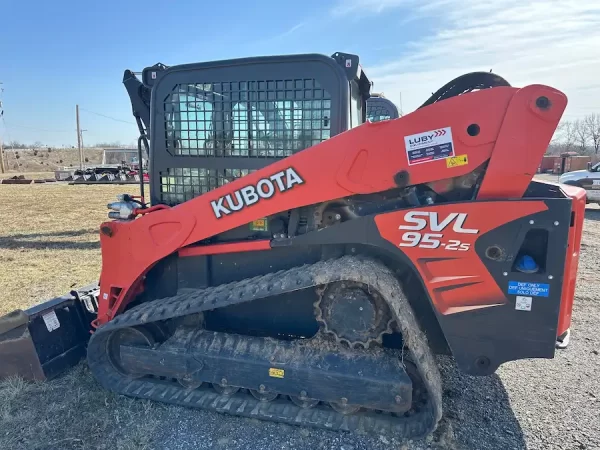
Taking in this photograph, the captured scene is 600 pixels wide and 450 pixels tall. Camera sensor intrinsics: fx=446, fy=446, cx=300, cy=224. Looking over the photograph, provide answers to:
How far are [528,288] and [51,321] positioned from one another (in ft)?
12.6

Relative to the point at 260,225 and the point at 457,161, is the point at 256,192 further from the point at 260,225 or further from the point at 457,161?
the point at 457,161

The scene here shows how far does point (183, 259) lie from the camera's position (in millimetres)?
3709

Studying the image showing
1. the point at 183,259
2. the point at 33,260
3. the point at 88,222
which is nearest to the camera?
the point at 183,259

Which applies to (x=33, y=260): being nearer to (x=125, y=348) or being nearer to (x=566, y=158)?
(x=125, y=348)

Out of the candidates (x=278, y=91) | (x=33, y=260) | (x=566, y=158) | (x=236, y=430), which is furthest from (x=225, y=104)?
(x=566, y=158)

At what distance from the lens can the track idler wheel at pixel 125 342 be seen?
3602 millimetres

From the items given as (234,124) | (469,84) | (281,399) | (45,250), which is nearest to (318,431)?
(281,399)

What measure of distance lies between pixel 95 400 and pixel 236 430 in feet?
4.07

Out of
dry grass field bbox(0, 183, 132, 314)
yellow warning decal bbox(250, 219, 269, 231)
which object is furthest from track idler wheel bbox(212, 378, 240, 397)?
dry grass field bbox(0, 183, 132, 314)

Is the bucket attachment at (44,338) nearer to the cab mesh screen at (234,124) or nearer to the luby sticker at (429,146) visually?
the cab mesh screen at (234,124)

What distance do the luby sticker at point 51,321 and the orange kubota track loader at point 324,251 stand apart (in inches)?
1.1

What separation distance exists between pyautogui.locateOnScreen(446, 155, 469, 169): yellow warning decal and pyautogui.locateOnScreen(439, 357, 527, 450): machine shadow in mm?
1877

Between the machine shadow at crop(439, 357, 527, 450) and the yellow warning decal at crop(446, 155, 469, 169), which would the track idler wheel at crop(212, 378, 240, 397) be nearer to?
the machine shadow at crop(439, 357, 527, 450)

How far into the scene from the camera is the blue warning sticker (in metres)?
2.81
